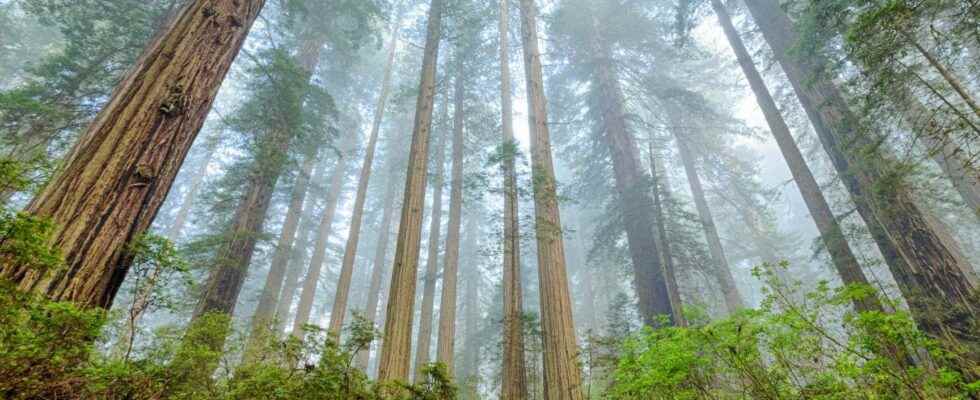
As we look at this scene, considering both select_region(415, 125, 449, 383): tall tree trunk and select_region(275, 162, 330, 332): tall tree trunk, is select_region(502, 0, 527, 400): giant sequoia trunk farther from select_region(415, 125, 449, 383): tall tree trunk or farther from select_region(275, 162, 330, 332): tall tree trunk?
select_region(275, 162, 330, 332): tall tree trunk

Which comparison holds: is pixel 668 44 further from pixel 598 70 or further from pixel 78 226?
pixel 78 226

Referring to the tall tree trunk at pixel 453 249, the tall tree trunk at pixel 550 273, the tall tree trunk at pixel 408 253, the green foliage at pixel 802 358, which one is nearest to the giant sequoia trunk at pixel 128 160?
the tall tree trunk at pixel 408 253

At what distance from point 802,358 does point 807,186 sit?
6.26 metres

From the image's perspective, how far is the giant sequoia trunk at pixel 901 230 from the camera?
467cm

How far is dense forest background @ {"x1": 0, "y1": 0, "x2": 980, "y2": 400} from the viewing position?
2266 mm

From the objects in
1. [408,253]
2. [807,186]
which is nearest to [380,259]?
[408,253]

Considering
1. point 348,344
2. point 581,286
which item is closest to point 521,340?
point 348,344

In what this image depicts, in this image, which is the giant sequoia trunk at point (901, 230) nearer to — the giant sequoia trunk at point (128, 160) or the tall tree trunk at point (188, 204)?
the giant sequoia trunk at point (128, 160)

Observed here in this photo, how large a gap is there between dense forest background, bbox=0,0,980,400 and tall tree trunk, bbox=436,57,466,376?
0.07 m

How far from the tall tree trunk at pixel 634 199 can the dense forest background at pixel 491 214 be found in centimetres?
7

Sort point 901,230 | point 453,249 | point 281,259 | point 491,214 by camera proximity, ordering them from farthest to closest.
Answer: point 281,259, point 453,249, point 491,214, point 901,230

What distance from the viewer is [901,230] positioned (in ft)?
17.4

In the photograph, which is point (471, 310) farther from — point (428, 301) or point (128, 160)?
point (128, 160)

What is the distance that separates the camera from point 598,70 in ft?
42.1
